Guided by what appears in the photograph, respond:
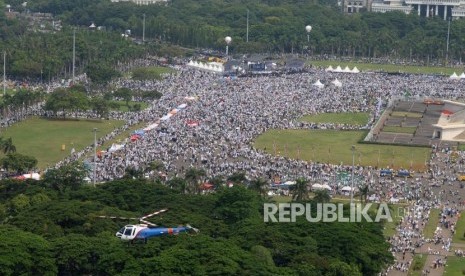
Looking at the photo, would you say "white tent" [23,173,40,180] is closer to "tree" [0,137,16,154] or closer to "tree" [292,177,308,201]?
"tree" [0,137,16,154]

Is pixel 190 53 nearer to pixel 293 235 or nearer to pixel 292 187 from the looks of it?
pixel 292 187

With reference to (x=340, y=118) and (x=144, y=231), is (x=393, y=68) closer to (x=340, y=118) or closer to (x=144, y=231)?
(x=340, y=118)

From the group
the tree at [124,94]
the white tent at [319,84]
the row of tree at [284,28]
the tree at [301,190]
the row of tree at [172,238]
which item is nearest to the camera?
the row of tree at [172,238]

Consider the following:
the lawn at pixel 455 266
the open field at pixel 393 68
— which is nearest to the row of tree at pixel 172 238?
the lawn at pixel 455 266

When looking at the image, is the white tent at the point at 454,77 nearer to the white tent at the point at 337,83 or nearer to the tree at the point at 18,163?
the white tent at the point at 337,83

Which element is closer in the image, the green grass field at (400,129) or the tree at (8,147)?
the tree at (8,147)

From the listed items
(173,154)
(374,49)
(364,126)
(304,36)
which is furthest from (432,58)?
(173,154)

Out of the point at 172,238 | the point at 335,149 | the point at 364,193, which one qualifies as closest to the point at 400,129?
the point at 335,149
